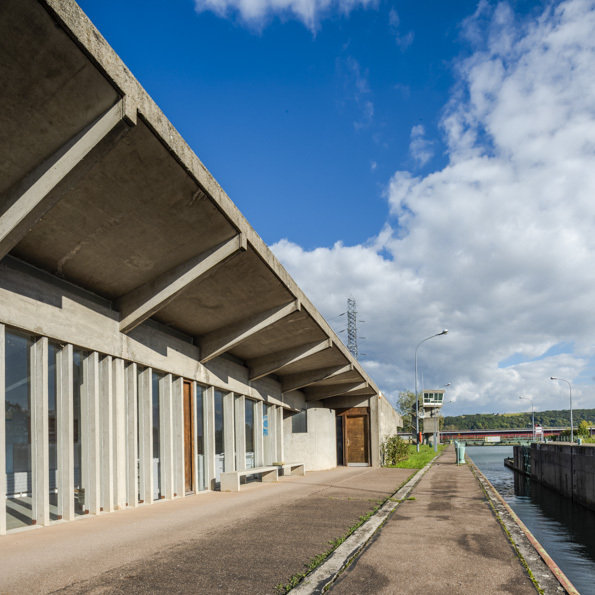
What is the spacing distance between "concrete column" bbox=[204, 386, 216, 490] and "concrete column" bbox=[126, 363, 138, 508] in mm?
4062

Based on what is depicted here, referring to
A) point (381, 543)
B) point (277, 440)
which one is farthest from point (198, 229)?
point (277, 440)

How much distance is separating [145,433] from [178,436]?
169cm

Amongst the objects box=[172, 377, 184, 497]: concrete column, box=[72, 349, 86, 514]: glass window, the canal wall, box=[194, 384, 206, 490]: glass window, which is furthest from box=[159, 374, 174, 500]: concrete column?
the canal wall

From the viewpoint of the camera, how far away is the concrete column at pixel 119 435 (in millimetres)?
11477

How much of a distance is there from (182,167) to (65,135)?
160 cm

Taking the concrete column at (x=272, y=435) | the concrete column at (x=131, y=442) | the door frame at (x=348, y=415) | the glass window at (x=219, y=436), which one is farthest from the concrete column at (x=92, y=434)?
the door frame at (x=348, y=415)

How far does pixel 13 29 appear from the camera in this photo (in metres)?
5.65

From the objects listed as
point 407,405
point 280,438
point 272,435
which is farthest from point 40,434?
point 407,405

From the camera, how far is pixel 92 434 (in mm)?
10820

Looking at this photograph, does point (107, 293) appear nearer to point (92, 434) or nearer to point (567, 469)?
point (92, 434)

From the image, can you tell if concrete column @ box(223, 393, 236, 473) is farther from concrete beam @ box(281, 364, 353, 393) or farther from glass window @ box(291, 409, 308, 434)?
glass window @ box(291, 409, 308, 434)

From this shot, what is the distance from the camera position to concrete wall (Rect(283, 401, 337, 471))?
969 inches

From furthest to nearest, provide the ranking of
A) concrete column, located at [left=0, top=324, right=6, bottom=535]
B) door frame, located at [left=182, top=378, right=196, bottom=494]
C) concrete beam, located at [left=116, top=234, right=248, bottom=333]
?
door frame, located at [left=182, top=378, right=196, bottom=494] → concrete beam, located at [left=116, top=234, right=248, bottom=333] → concrete column, located at [left=0, top=324, right=6, bottom=535]

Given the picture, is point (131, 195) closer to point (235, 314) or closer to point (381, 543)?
point (381, 543)
